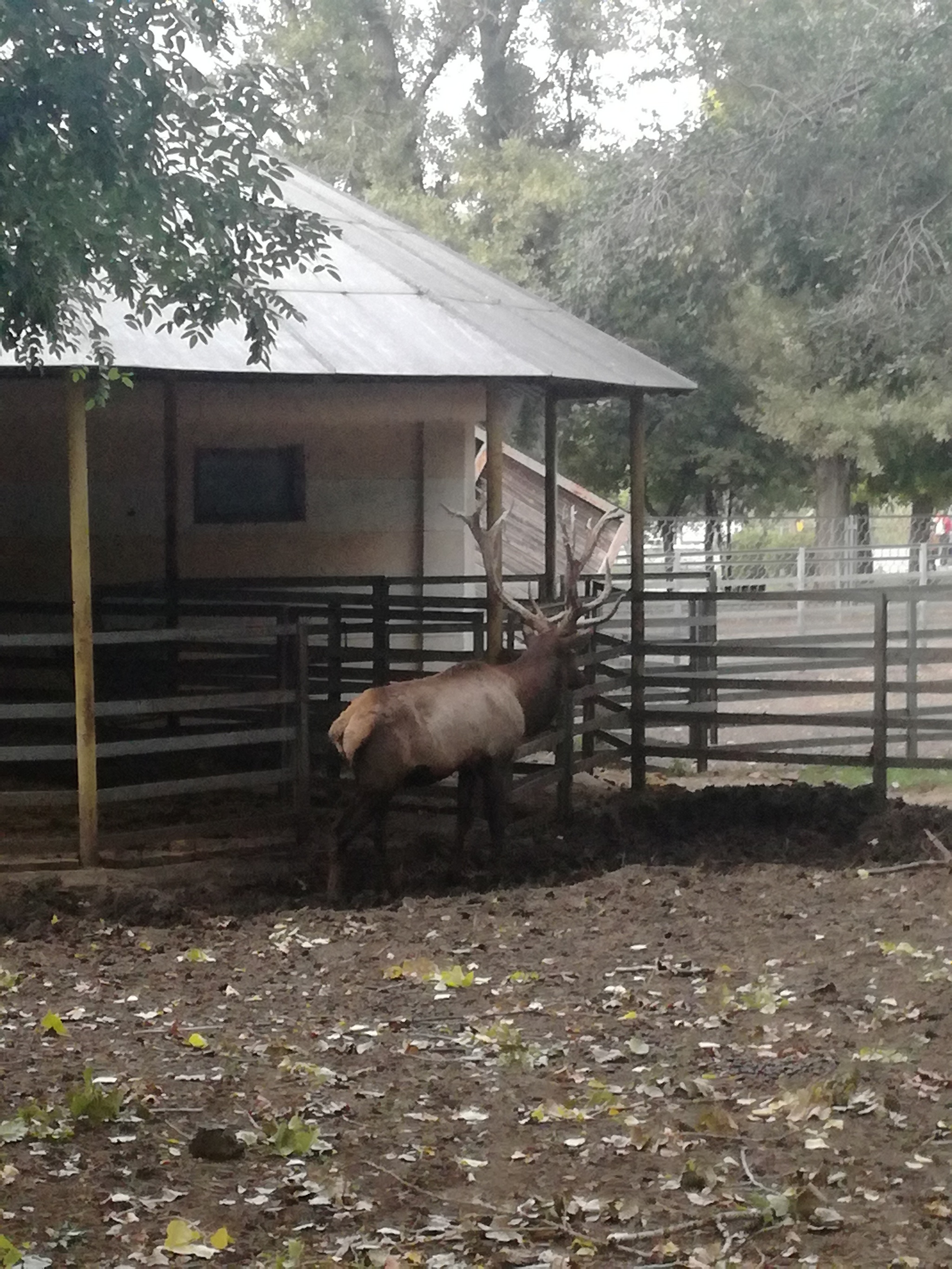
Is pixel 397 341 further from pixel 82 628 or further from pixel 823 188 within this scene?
pixel 823 188

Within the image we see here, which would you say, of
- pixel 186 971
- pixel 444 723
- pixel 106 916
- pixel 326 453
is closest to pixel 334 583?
pixel 326 453

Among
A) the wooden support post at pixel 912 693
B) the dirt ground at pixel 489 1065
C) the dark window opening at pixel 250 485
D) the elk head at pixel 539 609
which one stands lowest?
the dirt ground at pixel 489 1065

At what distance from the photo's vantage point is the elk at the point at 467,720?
8992mm

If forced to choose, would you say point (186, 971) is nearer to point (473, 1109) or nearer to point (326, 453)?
point (473, 1109)

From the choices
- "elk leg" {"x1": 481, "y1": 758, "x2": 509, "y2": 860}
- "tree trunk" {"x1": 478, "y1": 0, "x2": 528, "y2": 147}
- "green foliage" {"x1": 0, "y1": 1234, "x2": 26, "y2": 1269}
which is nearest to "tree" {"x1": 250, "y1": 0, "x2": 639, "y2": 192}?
"tree trunk" {"x1": 478, "y1": 0, "x2": 528, "y2": 147}

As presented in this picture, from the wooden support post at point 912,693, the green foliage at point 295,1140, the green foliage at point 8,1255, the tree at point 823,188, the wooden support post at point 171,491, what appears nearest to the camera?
the green foliage at point 8,1255

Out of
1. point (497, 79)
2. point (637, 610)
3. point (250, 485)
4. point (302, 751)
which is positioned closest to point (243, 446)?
point (250, 485)

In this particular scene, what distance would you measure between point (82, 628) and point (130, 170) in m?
3.89

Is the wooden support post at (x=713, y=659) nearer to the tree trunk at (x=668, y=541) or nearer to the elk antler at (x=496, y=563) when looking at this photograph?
the elk antler at (x=496, y=563)

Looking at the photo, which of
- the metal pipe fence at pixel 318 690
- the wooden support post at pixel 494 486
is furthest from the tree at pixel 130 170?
the wooden support post at pixel 494 486

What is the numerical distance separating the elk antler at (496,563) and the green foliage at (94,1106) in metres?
4.71

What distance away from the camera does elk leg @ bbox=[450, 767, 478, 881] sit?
9.51 metres

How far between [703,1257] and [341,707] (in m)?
7.08

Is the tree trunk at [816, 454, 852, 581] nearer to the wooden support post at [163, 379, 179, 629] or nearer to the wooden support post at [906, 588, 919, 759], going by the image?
the wooden support post at [906, 588, 919, 759]
